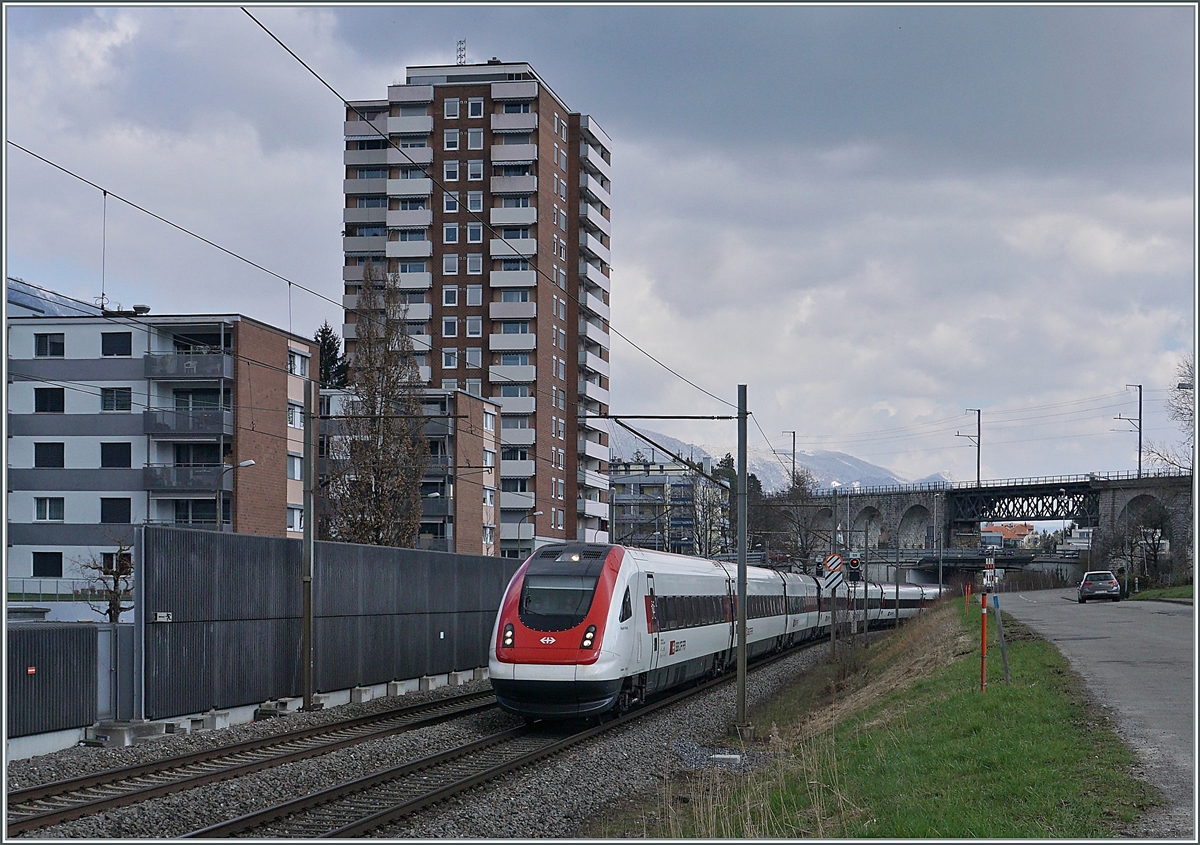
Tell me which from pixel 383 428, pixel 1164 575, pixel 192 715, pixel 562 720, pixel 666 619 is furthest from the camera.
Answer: pixel 1164 575

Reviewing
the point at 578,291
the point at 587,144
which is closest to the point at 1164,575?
the point at 578,291

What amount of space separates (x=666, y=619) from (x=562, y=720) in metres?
3.25

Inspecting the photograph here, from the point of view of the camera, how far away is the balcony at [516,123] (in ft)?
280

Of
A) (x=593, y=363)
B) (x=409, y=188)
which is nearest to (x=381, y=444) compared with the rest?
(x=409, y=188)

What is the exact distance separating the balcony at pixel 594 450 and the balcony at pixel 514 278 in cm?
1392

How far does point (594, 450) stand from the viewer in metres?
94.6

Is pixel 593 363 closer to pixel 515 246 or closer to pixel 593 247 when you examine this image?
pixel 593 247

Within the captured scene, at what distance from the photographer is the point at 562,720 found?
903 inches

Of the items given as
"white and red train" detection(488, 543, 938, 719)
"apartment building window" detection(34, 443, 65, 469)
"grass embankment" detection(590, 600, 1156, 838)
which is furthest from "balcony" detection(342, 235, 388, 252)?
"grass embankment" detection(590, 600, 1156, 838)

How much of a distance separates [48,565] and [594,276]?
1901 inches

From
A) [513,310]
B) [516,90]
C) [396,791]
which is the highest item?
[516,90]

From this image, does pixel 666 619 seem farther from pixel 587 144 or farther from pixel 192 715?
pixel 587 144

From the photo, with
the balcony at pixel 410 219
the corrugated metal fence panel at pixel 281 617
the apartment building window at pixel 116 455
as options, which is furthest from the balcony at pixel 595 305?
the corrugated metal fence panel at pixel 281 617

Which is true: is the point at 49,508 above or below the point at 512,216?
below
